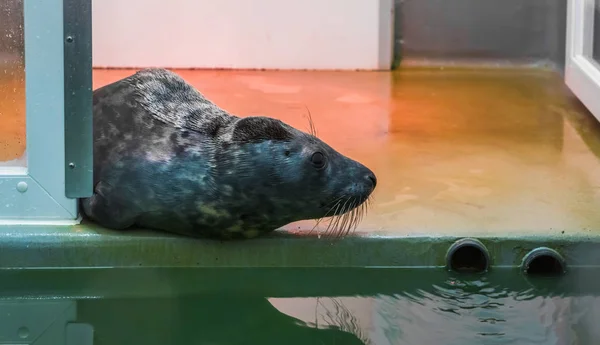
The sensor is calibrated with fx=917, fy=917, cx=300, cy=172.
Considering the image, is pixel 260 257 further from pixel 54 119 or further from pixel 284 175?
pixel 54 119

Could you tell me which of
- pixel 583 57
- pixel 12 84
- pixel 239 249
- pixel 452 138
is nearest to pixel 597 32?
pixel 583 57

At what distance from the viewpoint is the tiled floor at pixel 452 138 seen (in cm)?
322

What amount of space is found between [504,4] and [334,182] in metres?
3.80

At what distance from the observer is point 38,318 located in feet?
8.84

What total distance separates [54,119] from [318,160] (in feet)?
2.88

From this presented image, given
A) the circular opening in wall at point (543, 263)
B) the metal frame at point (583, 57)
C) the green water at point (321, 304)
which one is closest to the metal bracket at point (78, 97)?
the green water at point (321, 304)

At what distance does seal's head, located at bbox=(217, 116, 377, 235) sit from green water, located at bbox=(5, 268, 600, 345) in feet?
0.82

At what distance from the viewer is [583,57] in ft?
15.9

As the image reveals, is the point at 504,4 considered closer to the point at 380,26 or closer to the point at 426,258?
Answer: the point at 380,26

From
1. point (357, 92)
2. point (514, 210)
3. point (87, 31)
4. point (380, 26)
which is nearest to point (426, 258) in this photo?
point (514, 210)

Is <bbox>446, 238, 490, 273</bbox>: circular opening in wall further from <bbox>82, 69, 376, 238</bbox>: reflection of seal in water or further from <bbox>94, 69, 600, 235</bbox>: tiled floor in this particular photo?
<bbox>82, 69, 376, 238</bbox>: reflection of seal in water

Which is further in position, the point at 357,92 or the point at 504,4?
the point at 504,4

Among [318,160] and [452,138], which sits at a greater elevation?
[318,160]

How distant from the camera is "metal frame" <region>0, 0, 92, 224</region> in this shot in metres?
2.91
